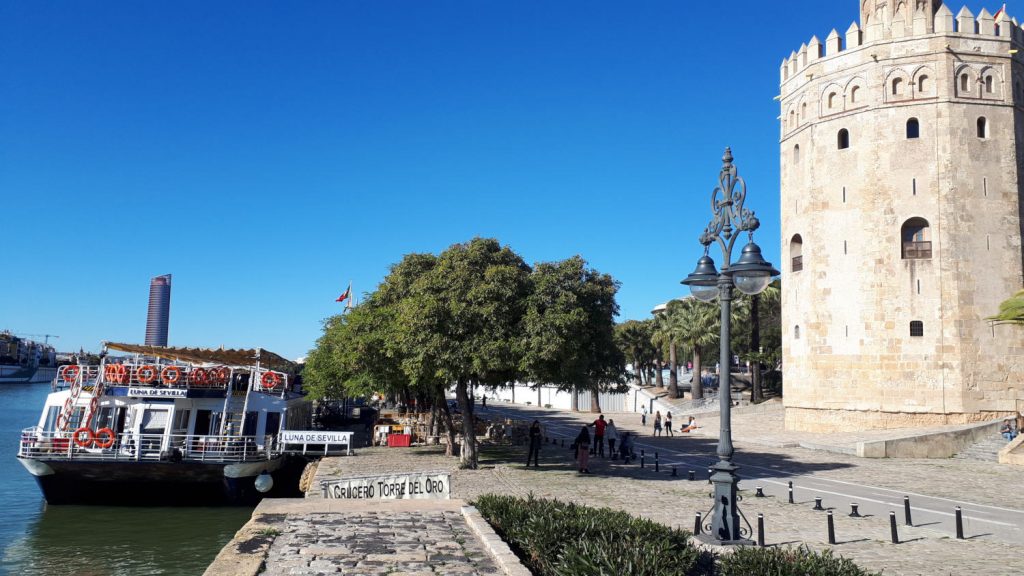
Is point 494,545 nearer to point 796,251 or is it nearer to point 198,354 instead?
point 198,354

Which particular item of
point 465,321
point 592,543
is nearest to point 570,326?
point 465,321

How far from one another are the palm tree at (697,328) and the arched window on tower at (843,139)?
1840cm

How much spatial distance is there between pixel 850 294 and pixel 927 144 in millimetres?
7922

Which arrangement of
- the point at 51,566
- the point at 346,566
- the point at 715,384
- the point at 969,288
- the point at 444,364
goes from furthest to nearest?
the point at 715,384
the point at 969,288
the point at 444,364
the point at 51,566
the point at 346,566

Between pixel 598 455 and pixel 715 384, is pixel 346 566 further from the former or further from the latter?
pixel 715 384

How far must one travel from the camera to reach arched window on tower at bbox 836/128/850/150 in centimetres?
3631

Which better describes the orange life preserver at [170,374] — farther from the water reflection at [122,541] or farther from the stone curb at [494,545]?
the stone curb at [494,545]

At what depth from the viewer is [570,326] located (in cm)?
2086

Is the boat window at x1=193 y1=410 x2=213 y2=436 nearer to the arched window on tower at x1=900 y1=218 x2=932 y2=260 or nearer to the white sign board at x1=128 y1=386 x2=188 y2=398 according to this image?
the white sign board at x1=128 y1=386 x2=188 y2=398

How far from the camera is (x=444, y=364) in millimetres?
20906

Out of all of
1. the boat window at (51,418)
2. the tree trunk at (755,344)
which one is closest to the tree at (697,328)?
the tree trunk at (755,344)

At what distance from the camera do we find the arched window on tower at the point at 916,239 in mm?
34062

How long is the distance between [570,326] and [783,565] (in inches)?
523

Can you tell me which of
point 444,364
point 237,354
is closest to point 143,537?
point 444,364
